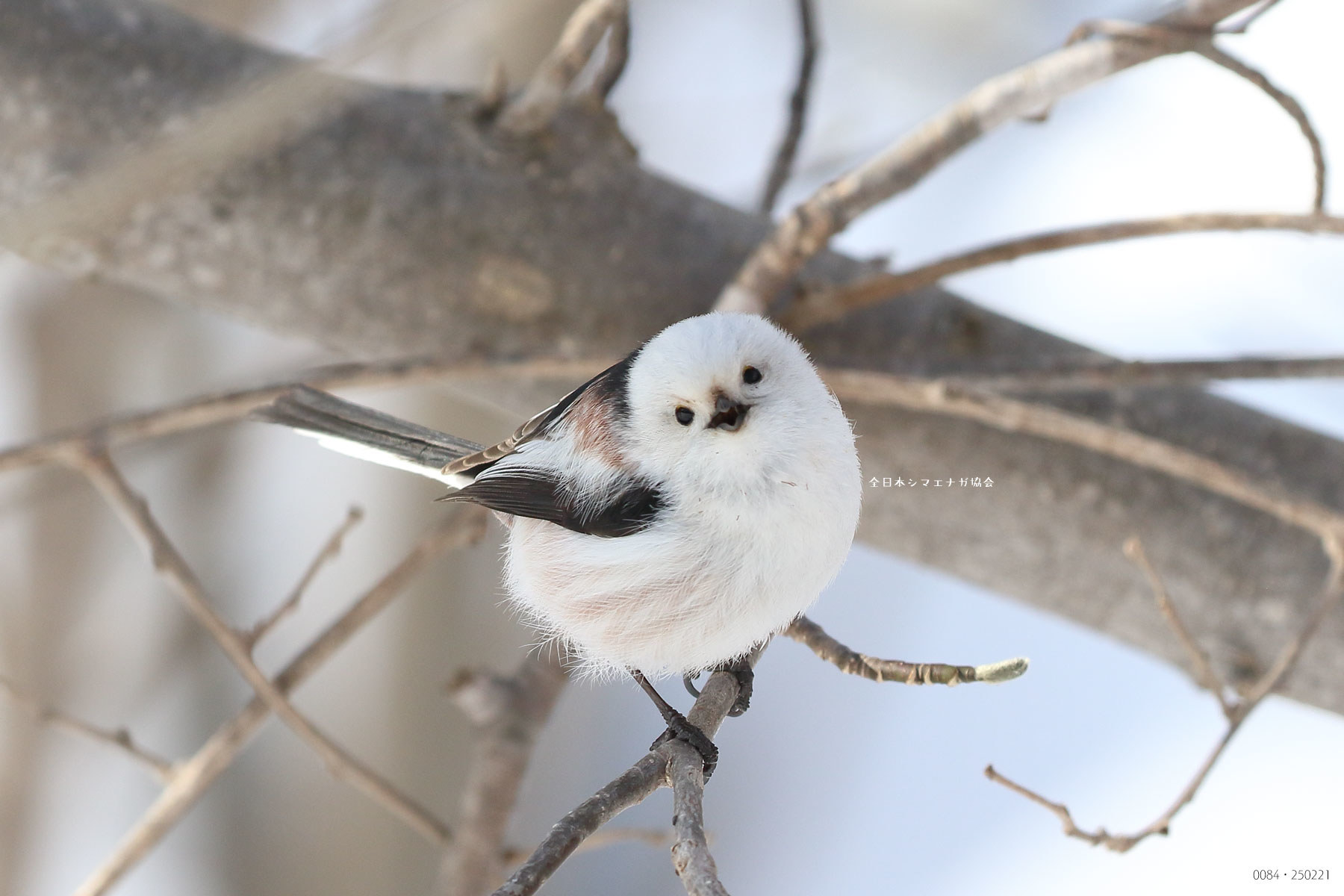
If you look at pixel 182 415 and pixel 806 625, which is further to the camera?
pixel 182 415

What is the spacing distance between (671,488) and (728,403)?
0.32 feet

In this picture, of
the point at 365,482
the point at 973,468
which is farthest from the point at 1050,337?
the point at 365,482

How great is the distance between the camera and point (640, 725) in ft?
7.05

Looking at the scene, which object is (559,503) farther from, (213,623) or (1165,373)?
(1165,373)

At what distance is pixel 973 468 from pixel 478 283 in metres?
0.70

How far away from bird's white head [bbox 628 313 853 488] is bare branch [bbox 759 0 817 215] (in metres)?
0.95

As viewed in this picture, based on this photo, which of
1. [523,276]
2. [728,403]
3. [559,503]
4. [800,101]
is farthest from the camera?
[800,101]

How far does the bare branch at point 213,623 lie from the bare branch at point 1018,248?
2.43 ft

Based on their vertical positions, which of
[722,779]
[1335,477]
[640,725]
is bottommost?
[722,779]

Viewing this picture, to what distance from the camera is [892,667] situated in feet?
2.16

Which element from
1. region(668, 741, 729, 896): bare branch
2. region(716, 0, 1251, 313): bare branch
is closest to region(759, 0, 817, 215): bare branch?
region(716, 0, 1251, 313): bare branch

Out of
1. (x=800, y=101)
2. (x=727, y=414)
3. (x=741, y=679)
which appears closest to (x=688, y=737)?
(x=741, y=679)

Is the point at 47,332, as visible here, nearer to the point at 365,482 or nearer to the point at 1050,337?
the point at 365,482

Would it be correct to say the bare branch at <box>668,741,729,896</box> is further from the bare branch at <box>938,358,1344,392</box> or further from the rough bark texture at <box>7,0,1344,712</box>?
the rough bark texture at <box>7,0,1344,712</box>
